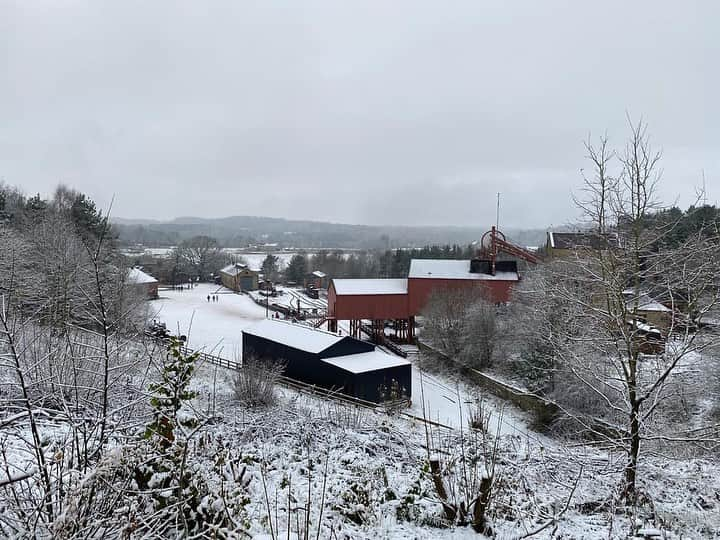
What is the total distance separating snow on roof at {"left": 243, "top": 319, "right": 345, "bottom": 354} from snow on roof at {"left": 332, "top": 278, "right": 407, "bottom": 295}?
19.1ft

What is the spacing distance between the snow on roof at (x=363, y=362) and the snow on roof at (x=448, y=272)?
9.04 metres

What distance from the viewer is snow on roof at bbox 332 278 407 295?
80.1ft

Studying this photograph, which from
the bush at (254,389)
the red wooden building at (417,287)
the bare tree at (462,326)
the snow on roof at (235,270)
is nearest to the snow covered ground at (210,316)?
the snow on roof at (235,270)

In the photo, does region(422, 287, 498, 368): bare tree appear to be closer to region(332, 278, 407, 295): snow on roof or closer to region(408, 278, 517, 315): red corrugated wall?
region(408, 278, 517, 315): red corrugated wall

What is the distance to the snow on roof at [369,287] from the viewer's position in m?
24.4

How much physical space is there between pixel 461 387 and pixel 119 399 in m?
15.1

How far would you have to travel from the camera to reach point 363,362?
16.1 metres

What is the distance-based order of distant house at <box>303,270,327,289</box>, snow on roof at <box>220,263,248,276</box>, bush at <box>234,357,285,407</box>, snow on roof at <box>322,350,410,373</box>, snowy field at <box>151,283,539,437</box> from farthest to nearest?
distant house at <box>303,270,327,289</box>
snow on roof at <box>220,263,248,276</box>
snow on roof at <box>322,350,410,373</box>
snowy field at <box>151,283,539,437</box>
bush at <box>234,357,285,407</box>

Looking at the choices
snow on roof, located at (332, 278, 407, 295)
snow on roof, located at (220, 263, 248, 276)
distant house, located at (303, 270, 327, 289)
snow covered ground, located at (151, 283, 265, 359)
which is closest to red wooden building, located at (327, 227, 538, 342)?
snow on roof, located at (332, 278, 407, 295)

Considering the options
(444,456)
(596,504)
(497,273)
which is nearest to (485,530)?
(596,504)

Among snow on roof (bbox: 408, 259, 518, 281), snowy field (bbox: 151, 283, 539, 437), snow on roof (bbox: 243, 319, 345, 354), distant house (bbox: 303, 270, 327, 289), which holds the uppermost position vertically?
snow on roof (bbox: 408, 259, 518, 281)

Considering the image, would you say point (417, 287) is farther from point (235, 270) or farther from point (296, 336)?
point (235, 270)

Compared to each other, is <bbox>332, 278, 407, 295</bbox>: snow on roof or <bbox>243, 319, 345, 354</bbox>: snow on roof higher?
<bbox>332, 278, 407, 295</bbox>: snow on roof

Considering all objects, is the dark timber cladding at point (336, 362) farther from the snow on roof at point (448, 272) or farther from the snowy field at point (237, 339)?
the snow on roof at point (448, 272)
